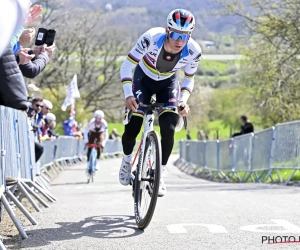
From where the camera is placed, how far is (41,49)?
673 centimetres

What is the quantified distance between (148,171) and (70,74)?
47828 millimetres

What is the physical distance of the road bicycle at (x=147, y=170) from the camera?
660 centimetres

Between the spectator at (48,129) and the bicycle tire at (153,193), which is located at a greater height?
the spectator at (48,129)

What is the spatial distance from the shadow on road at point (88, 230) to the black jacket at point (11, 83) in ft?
6.94

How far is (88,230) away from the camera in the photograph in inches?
265

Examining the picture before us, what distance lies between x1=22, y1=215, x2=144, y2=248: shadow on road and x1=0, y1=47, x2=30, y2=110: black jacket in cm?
212

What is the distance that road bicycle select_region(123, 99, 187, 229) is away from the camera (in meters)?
6.60

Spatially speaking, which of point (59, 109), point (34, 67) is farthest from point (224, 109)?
point (34, 67)

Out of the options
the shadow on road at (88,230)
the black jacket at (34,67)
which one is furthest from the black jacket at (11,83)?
the shadow on road at (88,230)

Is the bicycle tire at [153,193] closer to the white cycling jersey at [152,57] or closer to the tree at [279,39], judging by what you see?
the white cycling jersey at [152,57]

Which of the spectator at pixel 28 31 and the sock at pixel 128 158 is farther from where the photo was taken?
the sock at pixel 128 158

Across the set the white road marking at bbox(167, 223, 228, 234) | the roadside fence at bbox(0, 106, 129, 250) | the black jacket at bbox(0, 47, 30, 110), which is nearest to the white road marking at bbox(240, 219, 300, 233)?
the white road marking at bbox(167, 223, 228, 234)

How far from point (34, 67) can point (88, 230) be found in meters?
1.68

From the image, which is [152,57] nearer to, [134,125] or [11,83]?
[134,125]
